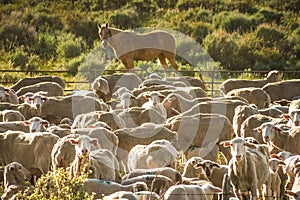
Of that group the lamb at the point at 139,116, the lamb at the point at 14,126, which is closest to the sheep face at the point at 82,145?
the lamb at the point at 14,126

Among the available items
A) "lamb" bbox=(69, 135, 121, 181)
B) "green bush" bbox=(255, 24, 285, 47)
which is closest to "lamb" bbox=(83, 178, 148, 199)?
"lamb" bbox=(69, 135, 121, 181)

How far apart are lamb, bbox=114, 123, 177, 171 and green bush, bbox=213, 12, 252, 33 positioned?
2396 centimetres

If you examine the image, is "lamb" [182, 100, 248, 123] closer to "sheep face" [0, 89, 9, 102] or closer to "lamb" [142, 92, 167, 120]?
"lamb" [142, 92, 167, 120]

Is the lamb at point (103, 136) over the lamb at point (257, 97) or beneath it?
beneath

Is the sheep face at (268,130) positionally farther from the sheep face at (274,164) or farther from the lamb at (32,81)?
the lamb at (32,81)

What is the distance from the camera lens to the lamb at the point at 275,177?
42.2ft

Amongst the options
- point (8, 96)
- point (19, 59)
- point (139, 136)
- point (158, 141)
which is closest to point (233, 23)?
point (19, 59)

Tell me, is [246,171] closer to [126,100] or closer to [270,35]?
[126,100]

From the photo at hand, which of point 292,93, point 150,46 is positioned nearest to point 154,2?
point 150,46

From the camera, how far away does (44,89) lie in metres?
A: 21.3

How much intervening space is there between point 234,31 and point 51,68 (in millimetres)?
10184

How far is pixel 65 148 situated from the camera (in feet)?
43.0

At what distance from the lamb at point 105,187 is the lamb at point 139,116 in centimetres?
546

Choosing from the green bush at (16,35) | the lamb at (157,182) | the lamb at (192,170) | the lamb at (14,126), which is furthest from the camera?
the green bush at (16,35)
